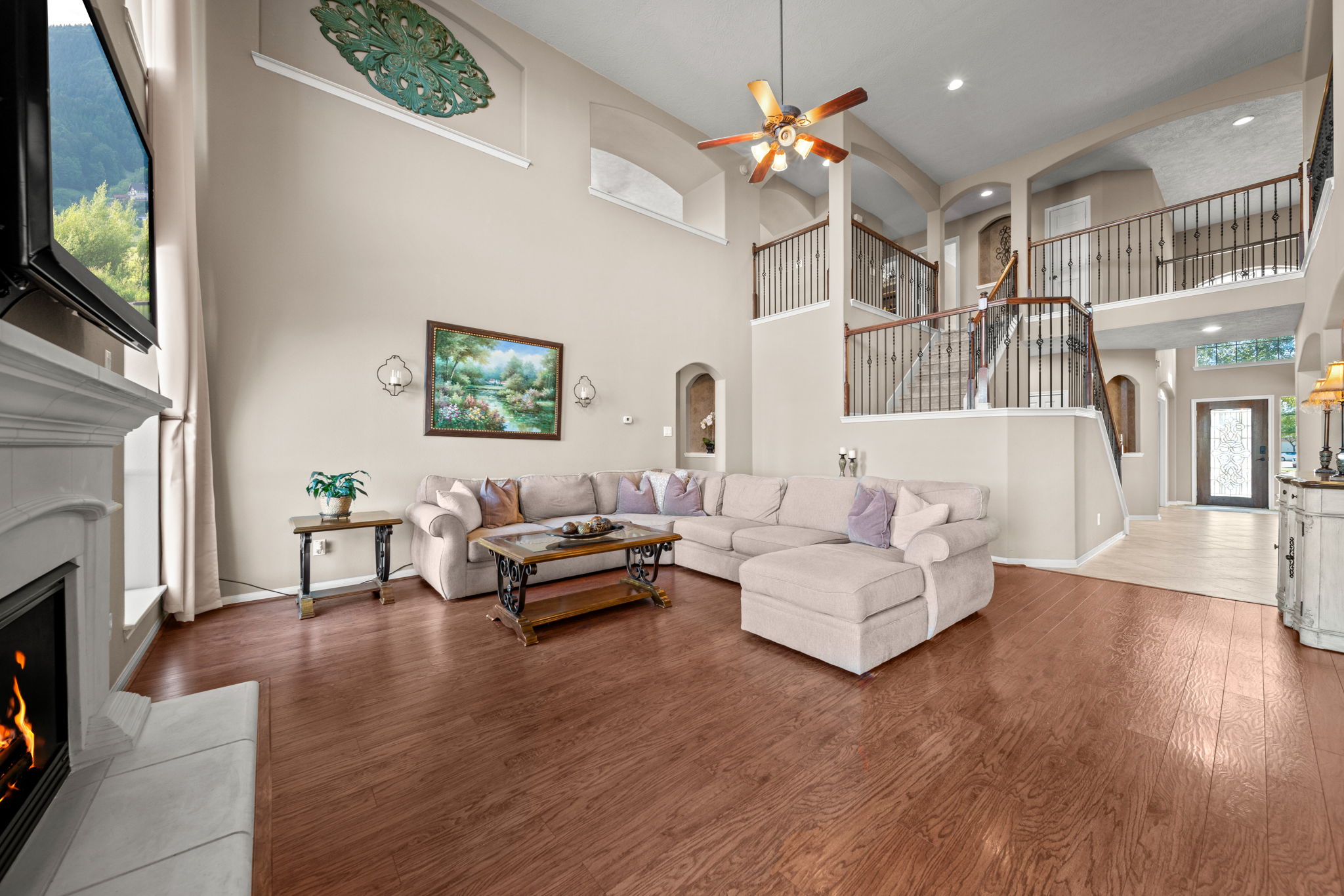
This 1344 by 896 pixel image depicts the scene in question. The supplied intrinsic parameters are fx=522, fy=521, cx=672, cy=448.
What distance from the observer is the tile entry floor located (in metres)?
4.05

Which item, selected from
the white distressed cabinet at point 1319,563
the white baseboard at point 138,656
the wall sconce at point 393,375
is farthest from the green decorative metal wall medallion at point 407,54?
the white distressed cabinet at point 1319,563

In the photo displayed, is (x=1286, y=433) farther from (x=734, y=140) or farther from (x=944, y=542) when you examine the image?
(x=734, y=140)

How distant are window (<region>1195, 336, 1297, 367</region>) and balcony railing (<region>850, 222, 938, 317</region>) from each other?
4.96 m

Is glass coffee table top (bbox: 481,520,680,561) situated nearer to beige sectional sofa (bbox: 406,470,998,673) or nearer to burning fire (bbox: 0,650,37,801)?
beige sectional sofa (bbox: 406,470,998,673)

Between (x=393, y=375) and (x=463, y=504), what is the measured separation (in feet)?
4.11

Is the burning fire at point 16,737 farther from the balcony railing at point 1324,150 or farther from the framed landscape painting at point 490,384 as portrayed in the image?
the balcony railing at point 1324,150

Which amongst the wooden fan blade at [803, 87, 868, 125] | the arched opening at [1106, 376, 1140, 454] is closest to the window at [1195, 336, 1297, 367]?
the arched opening at [1106, 376, 1140, 454]

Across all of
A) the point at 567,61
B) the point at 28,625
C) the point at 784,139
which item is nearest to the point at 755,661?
the point at 28,625

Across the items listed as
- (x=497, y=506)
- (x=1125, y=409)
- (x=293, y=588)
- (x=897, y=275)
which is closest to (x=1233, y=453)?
(x=1125, y=409)

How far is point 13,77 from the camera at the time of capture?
1111 millimetres

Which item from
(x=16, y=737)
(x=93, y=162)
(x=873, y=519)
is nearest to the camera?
(x=16, y=737)

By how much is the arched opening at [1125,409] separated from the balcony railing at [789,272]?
17.5 ft

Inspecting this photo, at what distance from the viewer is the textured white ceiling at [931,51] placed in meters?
4.86

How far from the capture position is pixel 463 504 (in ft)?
13.0
